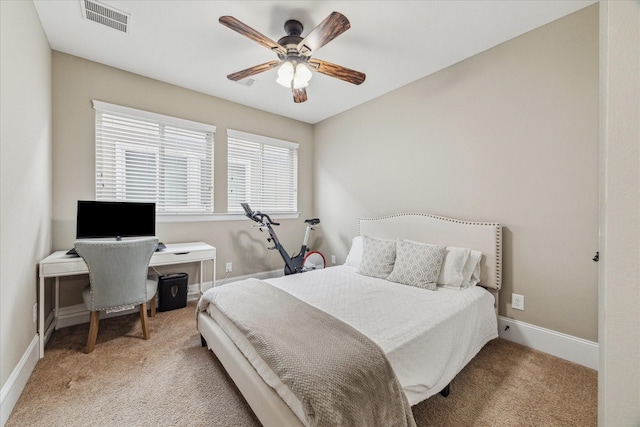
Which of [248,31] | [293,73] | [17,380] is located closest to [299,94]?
[293,73]

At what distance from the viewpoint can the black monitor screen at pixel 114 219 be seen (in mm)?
2570

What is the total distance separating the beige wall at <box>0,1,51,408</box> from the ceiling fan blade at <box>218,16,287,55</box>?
121 centimetres

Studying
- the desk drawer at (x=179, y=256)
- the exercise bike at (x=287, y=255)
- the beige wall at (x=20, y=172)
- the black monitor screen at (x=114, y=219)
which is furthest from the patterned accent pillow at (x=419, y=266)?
the beige wall at (x=20, y=172)

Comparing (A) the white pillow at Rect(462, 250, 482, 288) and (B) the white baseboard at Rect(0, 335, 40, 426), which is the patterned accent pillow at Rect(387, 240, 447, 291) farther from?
(B) the white baseboard at Rect(0, 335, 40, 426)

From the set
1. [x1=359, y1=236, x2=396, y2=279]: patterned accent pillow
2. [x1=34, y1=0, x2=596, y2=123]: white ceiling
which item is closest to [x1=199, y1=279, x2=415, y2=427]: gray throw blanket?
[x1=359, y1=236, x2=396, y2=279]: patterned accent pillow

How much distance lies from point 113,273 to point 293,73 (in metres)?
2.25

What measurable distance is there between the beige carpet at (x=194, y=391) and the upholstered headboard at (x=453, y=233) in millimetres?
687

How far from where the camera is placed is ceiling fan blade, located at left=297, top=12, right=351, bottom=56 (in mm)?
1705

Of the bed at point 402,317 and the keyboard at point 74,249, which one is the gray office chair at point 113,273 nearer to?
the keyboard at point 74,249

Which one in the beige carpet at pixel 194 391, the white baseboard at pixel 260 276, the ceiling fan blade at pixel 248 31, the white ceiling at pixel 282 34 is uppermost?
the white ceiling at pixel 282 34

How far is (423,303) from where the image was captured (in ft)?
6.50

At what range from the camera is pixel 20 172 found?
5.80 feet

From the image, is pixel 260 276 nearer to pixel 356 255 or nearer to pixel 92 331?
pixel 356 255

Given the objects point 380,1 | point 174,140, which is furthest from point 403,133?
point 174,140
